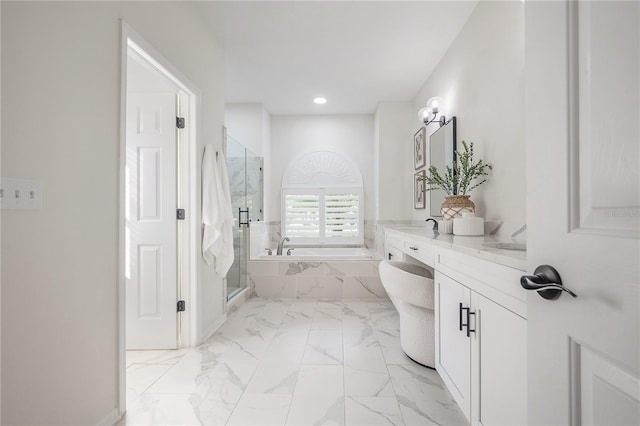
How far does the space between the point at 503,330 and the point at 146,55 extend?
86.4 inches

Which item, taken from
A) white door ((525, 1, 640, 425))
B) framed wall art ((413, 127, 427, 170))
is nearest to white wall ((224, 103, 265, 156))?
framed wall art ((413, 127, 427, 170))

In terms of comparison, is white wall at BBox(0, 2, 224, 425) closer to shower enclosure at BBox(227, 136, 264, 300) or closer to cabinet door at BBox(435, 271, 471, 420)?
cabinet door at BBox(435, 271, 471, 420)

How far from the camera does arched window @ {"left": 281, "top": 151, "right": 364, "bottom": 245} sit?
5.03 m

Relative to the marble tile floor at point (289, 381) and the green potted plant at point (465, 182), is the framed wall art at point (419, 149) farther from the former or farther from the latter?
the marble tile floor at point (289, 381)

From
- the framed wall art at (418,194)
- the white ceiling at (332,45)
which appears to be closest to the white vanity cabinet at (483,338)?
the white ceiling at (332,45)

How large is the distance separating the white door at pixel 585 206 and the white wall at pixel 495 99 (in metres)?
1.38

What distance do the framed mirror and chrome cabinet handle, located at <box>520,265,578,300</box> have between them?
243cm

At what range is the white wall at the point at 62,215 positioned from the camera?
1.07m

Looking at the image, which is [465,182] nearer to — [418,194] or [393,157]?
[418,194]

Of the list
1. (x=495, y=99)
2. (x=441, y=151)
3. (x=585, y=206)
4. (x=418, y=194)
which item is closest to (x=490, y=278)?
(x=585, y=206)

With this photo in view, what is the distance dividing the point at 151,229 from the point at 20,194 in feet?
4.38

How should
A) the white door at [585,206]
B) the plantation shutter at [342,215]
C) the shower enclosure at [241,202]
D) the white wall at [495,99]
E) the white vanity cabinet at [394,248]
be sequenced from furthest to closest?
the plantation shutter at [342,215] → the shower enclosure at [241,202] → the white vanity cabinet at [394,248] → the white wall at [495,99] → the white door at [585,206]

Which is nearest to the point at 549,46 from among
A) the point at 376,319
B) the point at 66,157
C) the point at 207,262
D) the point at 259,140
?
the point at 66,157

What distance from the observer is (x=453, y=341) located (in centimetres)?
157
